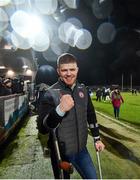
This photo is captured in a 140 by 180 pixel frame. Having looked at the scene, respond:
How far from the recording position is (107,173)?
7305 mm

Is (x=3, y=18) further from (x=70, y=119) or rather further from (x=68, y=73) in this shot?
(x=70, y=119)

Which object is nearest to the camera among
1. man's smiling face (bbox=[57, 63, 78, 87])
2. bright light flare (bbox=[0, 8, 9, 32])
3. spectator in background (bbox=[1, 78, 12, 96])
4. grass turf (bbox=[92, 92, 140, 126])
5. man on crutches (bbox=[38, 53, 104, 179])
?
man on crutches (bbox=[38, 53, 104, 179])

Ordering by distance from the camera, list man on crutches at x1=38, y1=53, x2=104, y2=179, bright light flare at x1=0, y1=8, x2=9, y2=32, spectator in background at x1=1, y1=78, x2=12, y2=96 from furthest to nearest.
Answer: bright light flare at x1=0, y1=8, x2=9, y2=32, spectator in background at x1=1, y1=78, x2=12, y2=96, man on crutches at x1=38, y1=53, x2=104, y2=179

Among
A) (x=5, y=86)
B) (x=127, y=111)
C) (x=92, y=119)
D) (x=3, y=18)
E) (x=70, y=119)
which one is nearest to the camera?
(x=70, y=119)

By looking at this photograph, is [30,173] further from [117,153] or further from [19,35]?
[19,35]

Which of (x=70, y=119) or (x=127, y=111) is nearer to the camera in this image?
(x=70, y=119)

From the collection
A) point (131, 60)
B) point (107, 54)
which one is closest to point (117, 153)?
point (131, 60)

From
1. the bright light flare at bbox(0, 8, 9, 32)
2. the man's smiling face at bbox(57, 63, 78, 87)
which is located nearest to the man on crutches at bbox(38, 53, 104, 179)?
the man's smiling face at bbox(57, 63, 78, 87)

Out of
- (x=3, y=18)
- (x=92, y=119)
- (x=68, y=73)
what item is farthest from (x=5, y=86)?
(x=3, y=18)

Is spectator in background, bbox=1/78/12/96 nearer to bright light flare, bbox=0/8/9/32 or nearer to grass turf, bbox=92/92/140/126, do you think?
grass turf, bbox=92/92/140/126

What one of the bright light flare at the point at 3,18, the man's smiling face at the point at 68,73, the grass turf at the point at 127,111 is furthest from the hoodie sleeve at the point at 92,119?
the bright light flare at the point at 3,18

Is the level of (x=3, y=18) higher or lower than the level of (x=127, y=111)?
higher

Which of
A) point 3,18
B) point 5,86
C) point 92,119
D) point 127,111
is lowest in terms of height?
point 127,111

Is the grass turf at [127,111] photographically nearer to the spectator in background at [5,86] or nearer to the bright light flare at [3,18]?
the spectator in background at [5,86]
